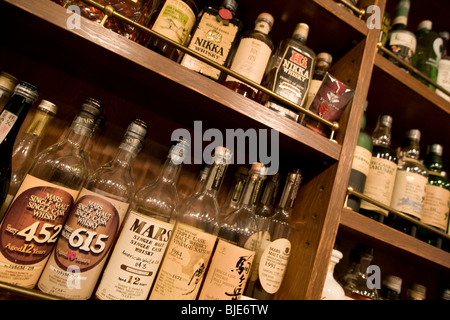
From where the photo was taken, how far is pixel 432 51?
1094mm

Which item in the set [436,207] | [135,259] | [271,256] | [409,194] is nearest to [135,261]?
[135,259]

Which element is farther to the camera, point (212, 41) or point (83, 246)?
point (212, 41)

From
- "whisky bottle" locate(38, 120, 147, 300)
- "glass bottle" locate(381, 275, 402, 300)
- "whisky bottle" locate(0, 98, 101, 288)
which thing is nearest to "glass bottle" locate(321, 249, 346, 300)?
"glass bottle" locate(381, 275, 402, 300)

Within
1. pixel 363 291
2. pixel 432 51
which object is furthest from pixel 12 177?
pixel 432 51

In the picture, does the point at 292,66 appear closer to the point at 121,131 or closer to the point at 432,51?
the point at 121,131

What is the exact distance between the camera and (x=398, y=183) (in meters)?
0.90

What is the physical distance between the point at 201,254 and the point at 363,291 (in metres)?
0.61

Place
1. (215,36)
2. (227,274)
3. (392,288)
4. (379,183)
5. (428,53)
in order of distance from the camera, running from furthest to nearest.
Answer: (428,53) → (392,288) → (379,183) → (215,36) → (227,274)

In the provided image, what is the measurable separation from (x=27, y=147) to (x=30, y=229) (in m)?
0.27

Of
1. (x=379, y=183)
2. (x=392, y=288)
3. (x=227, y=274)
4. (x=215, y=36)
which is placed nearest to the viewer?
(x=227, y=274)

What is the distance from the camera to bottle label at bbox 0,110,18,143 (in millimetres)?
567

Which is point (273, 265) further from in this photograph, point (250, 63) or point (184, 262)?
point (250, 63)

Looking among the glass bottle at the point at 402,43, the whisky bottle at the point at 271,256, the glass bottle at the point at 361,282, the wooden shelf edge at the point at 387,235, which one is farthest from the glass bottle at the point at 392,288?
the glass bottle at the point at 402,43

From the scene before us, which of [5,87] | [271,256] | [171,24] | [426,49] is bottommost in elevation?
[271,256]
